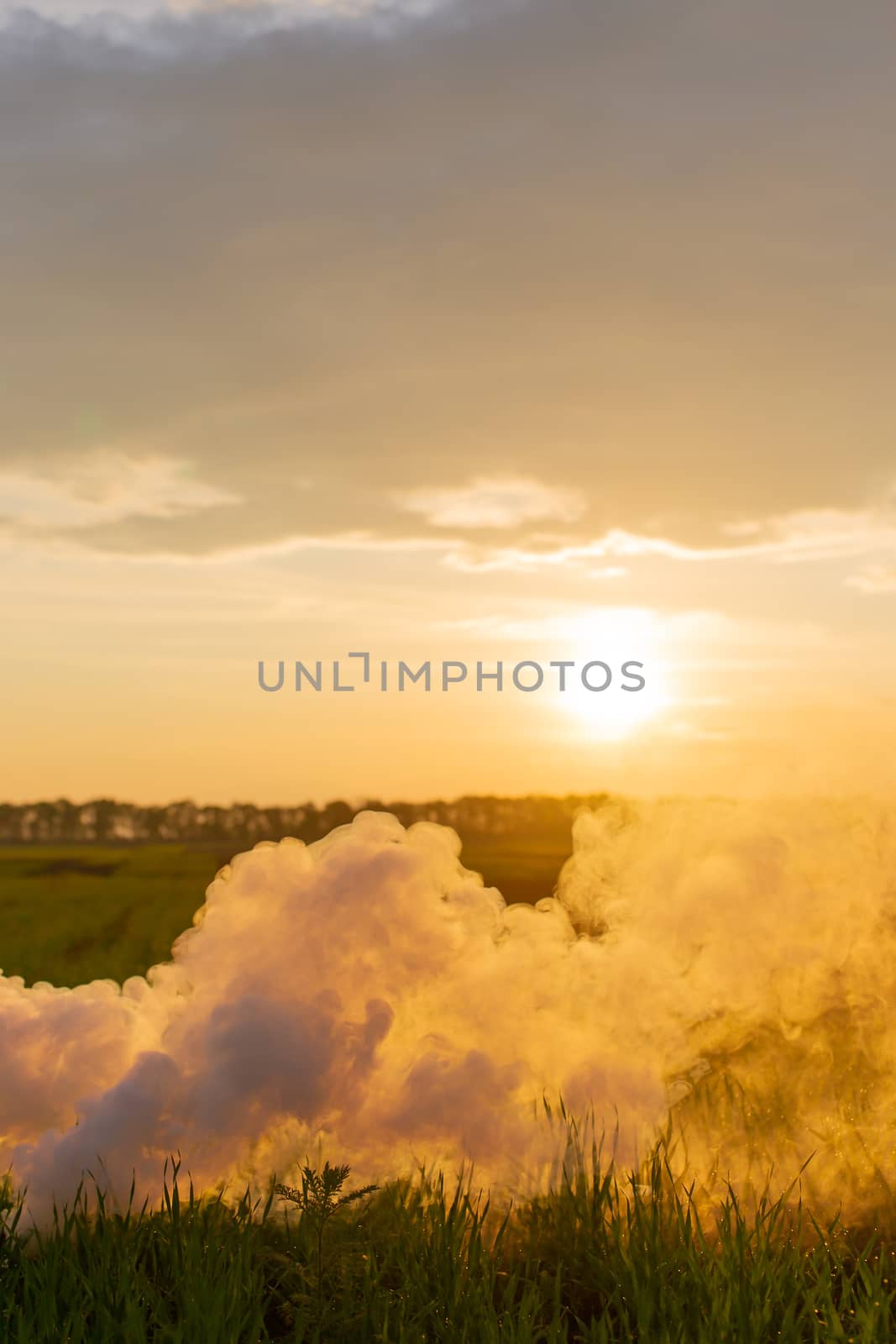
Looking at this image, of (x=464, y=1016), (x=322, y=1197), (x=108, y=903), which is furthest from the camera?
(x=108, y=903)

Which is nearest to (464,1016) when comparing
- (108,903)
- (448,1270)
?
(448,1270)

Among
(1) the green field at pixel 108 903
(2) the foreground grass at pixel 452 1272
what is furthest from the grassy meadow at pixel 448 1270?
(1) the green field at pixel 108 903

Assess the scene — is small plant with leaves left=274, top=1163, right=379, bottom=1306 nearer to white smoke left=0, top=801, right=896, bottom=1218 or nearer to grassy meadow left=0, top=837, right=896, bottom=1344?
grassy meadow left=0, top=837, right=896, bottom=1344

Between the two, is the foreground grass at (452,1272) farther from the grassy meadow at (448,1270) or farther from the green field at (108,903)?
the green field at (108,903)

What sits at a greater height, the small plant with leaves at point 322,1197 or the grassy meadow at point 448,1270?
the small plant with leaves at point 322,1197

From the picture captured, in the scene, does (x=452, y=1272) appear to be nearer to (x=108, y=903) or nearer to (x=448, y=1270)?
(x=448, y=1270)

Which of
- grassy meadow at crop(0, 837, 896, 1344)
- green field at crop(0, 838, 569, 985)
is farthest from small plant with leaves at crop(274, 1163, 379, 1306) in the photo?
green field at crop(0, 838, 569, 985)
